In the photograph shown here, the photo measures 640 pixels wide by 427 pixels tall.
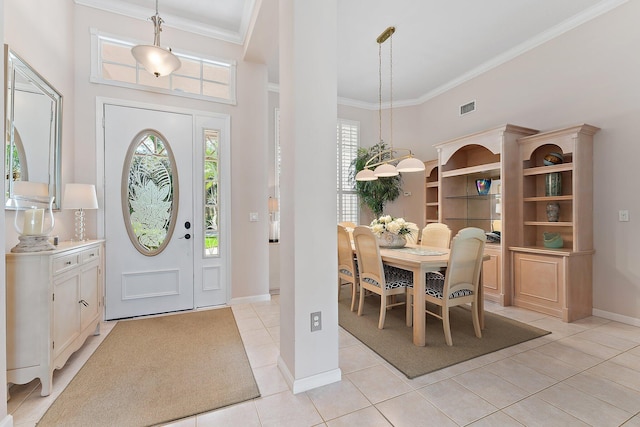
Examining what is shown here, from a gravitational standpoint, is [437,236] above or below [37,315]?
above

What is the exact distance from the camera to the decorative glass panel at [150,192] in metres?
3.14

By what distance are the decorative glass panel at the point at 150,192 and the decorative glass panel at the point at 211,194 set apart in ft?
1.14

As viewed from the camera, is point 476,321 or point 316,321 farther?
point 476,321

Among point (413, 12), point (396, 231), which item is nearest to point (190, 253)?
point (396, 231)

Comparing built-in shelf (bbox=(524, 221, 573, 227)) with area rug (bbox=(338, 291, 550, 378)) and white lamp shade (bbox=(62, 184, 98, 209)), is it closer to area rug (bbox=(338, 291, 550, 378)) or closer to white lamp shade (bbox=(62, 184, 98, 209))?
area rug (bbox=(338, 291, 550, 378))

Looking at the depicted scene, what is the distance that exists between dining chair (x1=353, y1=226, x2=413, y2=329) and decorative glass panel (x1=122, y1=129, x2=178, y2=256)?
2.19m

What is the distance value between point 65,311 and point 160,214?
142 centimetres

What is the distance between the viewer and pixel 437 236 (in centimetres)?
374

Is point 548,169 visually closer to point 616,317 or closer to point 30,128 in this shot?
point 616,317

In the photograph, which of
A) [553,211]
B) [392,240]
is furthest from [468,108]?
[392,240]

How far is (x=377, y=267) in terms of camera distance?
9.32 ft

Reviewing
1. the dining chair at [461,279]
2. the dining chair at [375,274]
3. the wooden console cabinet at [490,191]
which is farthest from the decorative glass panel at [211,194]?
the wooden console cabinet at [490,191]

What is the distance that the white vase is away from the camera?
334 centimetres

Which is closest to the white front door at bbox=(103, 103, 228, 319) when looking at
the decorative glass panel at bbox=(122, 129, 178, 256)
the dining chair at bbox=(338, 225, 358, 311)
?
the decorative glass panel at bbox=(122, 129, 178, 256)
